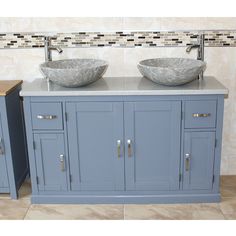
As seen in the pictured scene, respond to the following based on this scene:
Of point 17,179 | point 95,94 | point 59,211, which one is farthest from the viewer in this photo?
point 17,179

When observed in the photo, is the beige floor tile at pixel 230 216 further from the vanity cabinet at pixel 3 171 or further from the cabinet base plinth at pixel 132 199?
the vanity cabinet at pixel 3 171

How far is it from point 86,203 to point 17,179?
1.88 ft

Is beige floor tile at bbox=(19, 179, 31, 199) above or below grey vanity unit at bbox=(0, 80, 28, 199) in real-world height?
below

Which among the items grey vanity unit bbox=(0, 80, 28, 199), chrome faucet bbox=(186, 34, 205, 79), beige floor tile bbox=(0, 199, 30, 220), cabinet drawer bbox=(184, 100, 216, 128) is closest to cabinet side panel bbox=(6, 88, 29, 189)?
grey vanity unit bbox=(0, 80, 28, 199)

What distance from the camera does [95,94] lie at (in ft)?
8.52

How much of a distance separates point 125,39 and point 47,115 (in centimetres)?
88

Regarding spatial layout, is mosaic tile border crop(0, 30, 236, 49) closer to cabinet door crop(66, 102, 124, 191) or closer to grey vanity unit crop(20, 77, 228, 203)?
grey vanity unit crop(20, 77, 228, 203)

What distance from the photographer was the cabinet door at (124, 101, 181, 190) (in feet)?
8.65

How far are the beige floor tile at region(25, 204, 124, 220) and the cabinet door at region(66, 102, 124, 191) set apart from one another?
143mm

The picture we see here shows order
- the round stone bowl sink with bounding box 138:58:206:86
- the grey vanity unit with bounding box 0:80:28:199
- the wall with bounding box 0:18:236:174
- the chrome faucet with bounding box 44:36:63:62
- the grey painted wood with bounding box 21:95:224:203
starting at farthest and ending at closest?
1. the wall with bounding box 0:18:236:174
2. the chrome faucet with bounding box 44:36:63:62
3. the grey vanity unit with bounding box 0:80:28:199
4. the grey painted wood with bounding box 21:95:224:203
5. the round stone bowl sink with bounding box 138:58:206:86

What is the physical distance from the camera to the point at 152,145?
2719 millimetres

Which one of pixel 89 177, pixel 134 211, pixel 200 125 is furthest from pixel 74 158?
pixel 200 125
